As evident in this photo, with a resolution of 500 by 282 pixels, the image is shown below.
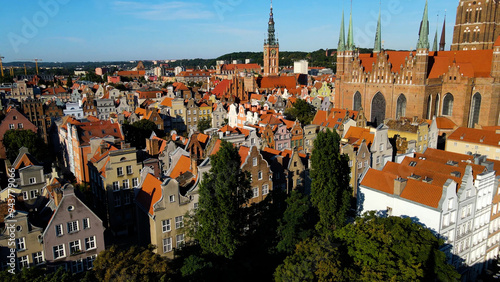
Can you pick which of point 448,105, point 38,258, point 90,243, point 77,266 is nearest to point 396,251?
point 90,243

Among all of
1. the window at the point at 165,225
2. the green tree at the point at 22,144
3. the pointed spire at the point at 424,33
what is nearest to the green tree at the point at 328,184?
the window at the point at 165,225

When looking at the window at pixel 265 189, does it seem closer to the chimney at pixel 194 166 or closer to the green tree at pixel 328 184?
the green tree at pixel 328 184

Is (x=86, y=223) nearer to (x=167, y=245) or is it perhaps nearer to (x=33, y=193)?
(x=167, y=245)

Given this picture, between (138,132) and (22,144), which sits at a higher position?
(138,132)

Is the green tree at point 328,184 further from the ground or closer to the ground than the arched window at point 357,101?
closer to the ground

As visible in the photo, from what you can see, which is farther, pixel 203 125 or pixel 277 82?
pixel 277 82

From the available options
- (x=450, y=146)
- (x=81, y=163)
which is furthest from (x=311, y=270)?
(x=450, y=146)
